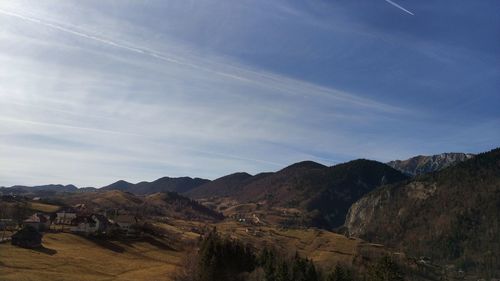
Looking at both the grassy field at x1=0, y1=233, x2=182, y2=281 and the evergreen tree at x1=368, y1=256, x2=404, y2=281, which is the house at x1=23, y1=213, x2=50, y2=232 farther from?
the evergreen tree at x1=368, y1=256, x2=404, y2=281

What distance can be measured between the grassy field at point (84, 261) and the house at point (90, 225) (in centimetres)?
1520

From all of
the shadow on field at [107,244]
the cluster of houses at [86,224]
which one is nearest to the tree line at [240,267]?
the shadow on field at [107,244]

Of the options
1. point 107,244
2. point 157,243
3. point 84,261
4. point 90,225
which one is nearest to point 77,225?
point 90,225

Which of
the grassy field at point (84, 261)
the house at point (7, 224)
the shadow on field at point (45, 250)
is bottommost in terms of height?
the grassy field at point (84, 261)

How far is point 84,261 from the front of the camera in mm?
94875

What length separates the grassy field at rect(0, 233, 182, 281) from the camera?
3059 inches

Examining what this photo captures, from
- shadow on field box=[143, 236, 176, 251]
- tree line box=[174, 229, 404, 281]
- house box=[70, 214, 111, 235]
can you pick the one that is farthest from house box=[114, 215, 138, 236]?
tree line box=[174, 229, 404, 281]

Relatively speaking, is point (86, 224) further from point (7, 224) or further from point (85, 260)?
point (85, 260)

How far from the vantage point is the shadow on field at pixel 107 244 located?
399ft

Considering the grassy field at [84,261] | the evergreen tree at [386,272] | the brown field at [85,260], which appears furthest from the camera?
the evergreen tree at [386,272]

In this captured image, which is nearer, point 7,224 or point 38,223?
point 7,224

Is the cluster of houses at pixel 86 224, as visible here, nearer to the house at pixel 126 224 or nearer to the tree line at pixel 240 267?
the house at pixel 126 224

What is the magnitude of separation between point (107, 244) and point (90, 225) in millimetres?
23776

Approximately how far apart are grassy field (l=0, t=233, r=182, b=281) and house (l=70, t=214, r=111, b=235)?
15.2m
